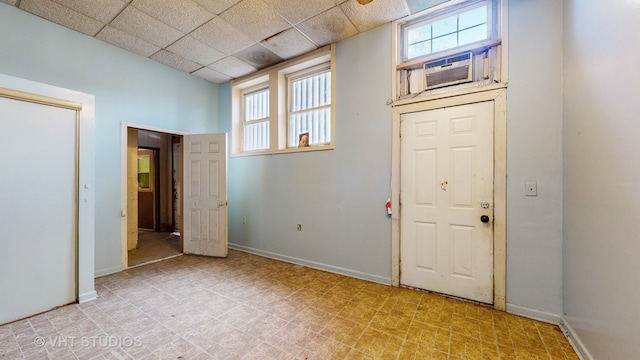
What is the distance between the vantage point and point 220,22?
2.90m

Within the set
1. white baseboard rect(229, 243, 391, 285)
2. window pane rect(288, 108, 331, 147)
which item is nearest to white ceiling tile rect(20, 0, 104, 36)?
window pane rect(288, 108, 331, 147)

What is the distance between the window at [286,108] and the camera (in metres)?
3.60

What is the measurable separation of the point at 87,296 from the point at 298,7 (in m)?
3.87

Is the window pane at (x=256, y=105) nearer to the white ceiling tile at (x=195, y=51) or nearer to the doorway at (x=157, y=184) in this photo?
the white ceiling tile at (x=195, y=51)

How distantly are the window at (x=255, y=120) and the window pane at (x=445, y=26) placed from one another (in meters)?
2.83

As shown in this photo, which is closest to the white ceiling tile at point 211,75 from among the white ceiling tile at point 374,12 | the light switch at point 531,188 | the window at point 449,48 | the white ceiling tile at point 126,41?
the white ceiling tile at point 126,41

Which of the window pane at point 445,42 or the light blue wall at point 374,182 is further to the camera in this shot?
the window pane at point 445,42

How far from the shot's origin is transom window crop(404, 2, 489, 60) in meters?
2.53

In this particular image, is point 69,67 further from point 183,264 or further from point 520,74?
point 520,74

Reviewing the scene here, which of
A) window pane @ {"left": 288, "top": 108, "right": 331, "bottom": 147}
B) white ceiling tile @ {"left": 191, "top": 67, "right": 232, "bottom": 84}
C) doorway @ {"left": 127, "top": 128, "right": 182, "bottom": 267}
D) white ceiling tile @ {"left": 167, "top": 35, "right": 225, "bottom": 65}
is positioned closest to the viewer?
white ceiling tile @ {"left": 167, "top": 35, "right": 225, "bottom": 65}

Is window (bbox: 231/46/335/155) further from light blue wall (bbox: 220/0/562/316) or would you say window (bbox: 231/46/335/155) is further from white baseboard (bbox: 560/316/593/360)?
white baseboard (bbox: 560/316/593/360)

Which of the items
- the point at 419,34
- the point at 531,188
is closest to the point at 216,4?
the point at 419,34

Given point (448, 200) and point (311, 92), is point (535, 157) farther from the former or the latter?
point (311, 92)

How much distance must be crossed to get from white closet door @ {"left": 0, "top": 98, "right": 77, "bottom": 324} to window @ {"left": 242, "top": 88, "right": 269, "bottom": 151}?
2.45 metres
